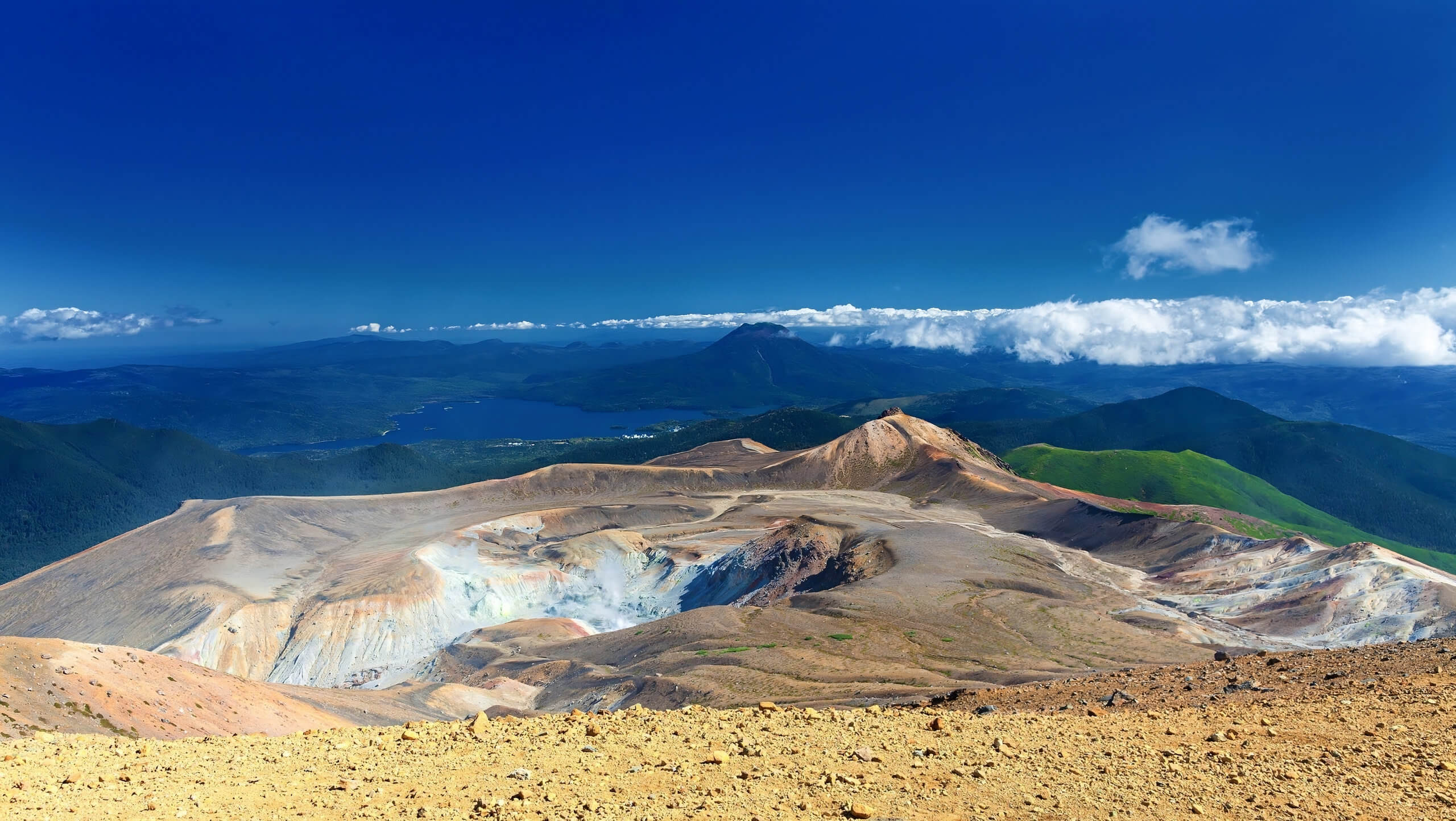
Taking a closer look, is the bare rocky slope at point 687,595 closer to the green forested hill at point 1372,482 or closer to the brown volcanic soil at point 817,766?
the brown volcanic soil at point 817,766

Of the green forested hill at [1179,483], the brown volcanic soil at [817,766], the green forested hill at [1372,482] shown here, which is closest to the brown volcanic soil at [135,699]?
the brown volcanic soil at [817,766]

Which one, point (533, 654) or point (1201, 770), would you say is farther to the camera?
point (533, 654)

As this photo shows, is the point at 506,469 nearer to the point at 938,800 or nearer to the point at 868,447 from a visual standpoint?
the point at 868,447

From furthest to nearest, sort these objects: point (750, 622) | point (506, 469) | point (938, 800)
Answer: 1. point (506, 469)
2. point (750, 622)
3. point (938, 800)

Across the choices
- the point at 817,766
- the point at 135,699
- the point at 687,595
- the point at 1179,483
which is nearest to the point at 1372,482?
the point at 1179,483

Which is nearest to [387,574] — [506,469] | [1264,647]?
[1264,647]

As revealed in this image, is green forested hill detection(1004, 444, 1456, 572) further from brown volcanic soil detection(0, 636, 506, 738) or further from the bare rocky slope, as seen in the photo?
brown volcanic soil detection(0, 636, 506, 738)
